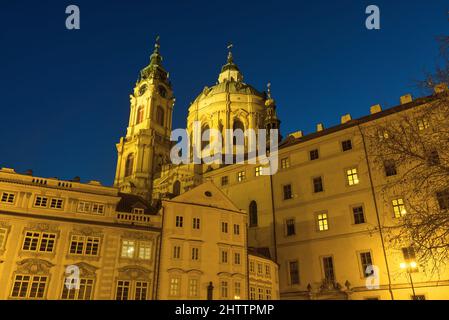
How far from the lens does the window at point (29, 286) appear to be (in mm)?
26828

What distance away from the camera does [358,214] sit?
36812mm

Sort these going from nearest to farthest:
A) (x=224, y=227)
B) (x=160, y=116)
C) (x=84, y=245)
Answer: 1. (x=84, y=245)
2. (x=224, y=227)
3. (x=160, y=116)

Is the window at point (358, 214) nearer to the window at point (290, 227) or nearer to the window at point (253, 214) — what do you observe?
the window at point (290, 227)

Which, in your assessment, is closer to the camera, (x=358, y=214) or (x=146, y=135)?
(x=358, y=214)

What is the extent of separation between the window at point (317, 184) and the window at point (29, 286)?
2770 cm

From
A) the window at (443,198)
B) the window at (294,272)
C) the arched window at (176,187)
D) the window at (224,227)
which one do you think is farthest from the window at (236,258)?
the arched window at (176,187)

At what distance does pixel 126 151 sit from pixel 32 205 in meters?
40.9

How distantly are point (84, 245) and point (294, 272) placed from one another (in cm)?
2162

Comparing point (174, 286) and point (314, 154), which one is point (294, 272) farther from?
point (174, 286)

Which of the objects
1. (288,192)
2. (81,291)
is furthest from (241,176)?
(81,291)

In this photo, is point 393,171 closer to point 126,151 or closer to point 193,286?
point 193,286

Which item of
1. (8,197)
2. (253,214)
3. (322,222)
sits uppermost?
(253,214)
